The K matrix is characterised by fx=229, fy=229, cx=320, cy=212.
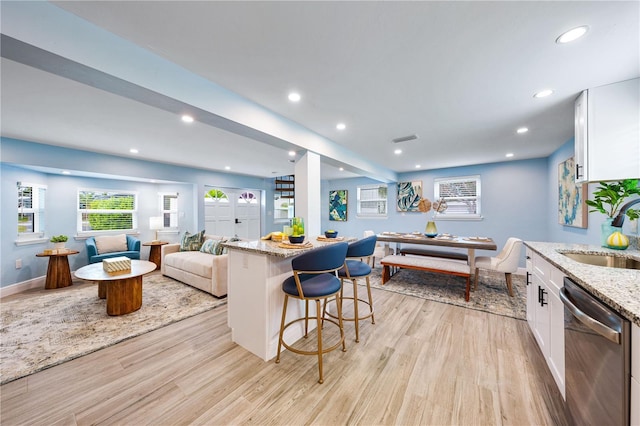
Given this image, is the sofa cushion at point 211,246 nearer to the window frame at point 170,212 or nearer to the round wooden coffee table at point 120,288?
the round wooden coffee table at point 120,288

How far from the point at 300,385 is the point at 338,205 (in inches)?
239

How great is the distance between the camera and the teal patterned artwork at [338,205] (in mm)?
7402

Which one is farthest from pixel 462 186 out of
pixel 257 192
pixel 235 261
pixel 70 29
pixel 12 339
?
pixel 12 339

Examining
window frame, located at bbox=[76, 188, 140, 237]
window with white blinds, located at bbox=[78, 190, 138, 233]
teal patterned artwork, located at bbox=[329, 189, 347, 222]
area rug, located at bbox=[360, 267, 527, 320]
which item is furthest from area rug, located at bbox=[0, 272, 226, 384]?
teal patterned artwork, located at bbox=[329, 189, 347, 222]

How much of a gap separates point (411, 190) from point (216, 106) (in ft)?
17.3

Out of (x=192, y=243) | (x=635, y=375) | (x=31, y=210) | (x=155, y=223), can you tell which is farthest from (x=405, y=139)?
(x=31, y=210)

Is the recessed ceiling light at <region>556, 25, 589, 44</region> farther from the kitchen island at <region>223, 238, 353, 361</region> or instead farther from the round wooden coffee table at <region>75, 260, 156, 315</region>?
the round wooden coffee table at <region>75, 260, 156, 315</region>

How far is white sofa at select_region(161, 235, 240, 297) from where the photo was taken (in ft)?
11.2

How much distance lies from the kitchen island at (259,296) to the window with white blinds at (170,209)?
4.96 meters

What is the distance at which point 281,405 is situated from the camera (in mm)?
1519

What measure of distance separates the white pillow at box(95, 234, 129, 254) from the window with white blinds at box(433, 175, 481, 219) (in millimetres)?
7326

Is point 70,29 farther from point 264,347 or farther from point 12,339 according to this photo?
point 12,339

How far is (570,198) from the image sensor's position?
3.40 meters

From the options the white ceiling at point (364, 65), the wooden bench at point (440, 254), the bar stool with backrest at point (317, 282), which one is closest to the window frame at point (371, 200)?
the wooden bench at point (440, 254)
